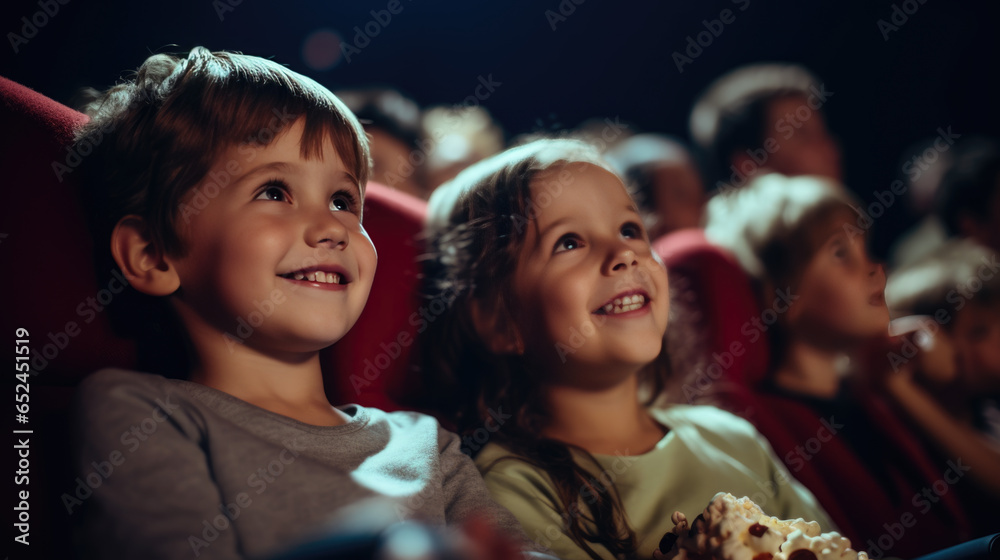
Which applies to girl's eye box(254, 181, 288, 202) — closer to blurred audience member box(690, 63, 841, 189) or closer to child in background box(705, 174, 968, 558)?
→ child in background box(705, 174, 968, 558)

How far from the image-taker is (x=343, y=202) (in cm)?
88

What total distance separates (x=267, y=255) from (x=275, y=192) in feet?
0.30

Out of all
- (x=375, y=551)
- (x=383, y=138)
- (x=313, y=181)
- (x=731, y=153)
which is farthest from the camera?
(x=731, y=153)

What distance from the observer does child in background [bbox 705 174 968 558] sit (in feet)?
3.99

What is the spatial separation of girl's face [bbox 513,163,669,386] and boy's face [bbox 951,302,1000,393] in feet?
2.79

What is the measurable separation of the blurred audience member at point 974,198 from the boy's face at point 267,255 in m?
1.73

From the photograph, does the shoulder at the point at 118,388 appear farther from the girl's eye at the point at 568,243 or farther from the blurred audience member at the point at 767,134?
the blurred audience member at the point at 767,134

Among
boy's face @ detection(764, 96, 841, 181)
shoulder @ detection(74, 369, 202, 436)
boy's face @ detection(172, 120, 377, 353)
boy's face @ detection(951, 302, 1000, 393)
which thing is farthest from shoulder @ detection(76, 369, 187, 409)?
boy's face @ detection(764, 96, 841, 181)

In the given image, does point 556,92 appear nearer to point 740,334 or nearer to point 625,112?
point 625,112

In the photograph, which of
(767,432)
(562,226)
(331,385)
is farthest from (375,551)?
(767,432)

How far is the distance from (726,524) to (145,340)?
689 millimetres

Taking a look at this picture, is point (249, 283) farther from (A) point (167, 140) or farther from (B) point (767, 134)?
(B) point (767, 134)

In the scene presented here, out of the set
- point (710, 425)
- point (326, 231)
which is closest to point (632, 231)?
point (710, 425)

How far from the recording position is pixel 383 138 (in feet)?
6.61
